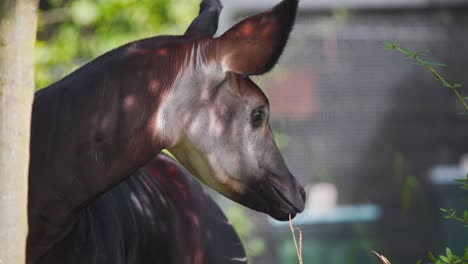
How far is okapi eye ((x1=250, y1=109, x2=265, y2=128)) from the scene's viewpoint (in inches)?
104

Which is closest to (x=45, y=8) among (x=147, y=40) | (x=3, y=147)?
(x=147, y=40)

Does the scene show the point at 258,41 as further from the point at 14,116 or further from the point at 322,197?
the point at 322,197

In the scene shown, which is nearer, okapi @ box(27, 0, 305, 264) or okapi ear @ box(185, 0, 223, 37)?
okapi @ box(27, 0, 305, 264)

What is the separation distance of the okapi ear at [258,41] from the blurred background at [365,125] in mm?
4210

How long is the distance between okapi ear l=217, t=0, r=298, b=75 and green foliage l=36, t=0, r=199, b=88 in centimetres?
273

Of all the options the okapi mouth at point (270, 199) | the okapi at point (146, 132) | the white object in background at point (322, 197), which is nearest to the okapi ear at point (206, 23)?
the okapi at point (146, 132)

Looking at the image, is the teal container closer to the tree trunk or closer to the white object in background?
the white object in background

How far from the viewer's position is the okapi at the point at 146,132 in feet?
7.93

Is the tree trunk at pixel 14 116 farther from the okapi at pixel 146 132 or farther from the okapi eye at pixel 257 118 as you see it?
the okapi eye at pixel 257 118

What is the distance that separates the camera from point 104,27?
5.51 metres

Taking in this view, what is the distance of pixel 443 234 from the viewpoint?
6.75m

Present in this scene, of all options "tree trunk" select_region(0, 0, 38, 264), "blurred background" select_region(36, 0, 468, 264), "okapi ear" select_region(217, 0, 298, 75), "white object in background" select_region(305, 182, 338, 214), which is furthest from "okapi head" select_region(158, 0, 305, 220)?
"white object in background" select_region(305, 182, 338, 214)

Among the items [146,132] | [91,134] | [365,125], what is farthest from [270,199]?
[365,125]

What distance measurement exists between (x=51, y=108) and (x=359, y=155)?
5059mm
